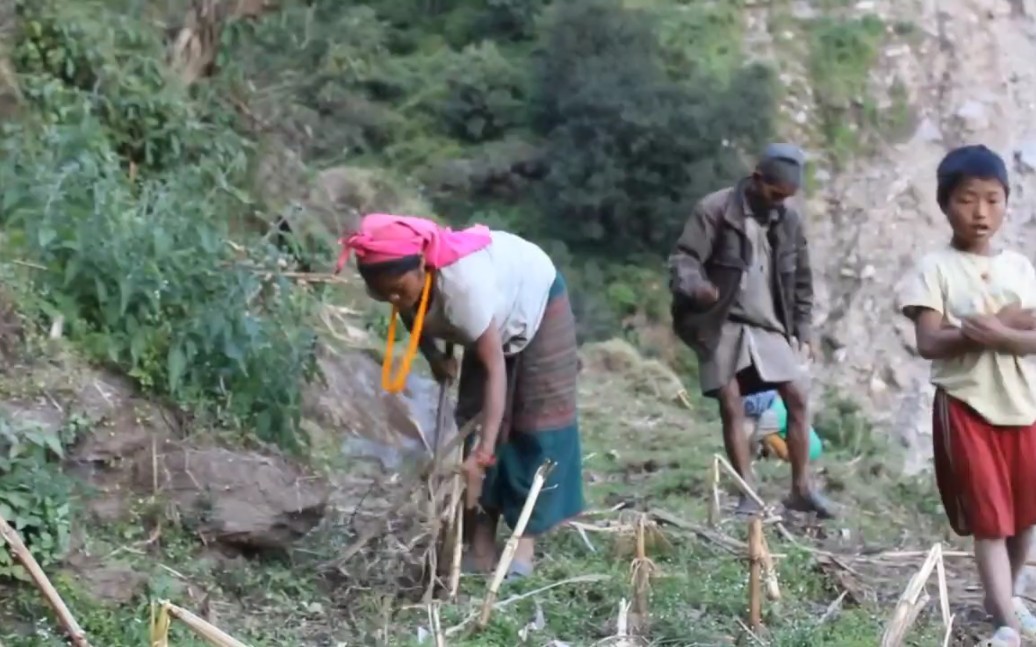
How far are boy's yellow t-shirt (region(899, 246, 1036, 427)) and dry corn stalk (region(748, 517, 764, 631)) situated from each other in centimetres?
69

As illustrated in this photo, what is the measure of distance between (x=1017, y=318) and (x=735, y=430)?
210cm

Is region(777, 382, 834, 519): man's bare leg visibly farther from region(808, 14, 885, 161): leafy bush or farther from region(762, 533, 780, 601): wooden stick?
region(808, 14, 885, 161): leafy bush

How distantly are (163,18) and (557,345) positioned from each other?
453 cm

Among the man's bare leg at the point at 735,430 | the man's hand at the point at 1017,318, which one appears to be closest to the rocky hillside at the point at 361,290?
the man's bare leg at the point at 735,430

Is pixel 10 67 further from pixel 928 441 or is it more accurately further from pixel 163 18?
pixel 928 441

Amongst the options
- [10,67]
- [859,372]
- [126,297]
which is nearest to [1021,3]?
[859,372]

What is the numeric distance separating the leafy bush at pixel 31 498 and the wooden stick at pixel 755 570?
1.91m

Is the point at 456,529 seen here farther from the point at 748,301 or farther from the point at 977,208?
the point at 748,301

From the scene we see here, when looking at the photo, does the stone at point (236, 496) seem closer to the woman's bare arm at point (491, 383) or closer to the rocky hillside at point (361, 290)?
the rocky hillside at point (361, 290)

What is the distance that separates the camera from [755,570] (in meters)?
4.04

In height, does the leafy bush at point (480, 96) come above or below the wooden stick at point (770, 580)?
above

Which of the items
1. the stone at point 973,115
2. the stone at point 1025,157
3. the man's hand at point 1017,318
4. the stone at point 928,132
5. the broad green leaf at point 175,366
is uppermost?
the stone at point 973,115

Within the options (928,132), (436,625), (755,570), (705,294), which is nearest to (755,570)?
(755,570)

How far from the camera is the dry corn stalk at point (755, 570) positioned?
4039 mm
